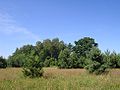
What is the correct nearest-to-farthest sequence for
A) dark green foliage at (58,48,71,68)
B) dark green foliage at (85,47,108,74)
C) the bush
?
the bush < dark green foliage at (85,47,108,74) < dark green foliage at (58,48,71,68)

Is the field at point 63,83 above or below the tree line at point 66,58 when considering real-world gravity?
below

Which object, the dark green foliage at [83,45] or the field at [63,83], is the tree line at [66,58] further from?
the field at [63,83]

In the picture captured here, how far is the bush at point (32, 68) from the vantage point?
26.0m

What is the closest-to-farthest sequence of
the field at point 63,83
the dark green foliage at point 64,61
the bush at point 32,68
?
the field at point 63,83, the bush at point 32,68, the dark green foliage at point 64,61

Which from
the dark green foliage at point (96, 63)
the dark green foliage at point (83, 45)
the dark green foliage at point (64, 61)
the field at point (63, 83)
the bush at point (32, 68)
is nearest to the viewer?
the field at point (63, 83)

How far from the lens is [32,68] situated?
85.5ft

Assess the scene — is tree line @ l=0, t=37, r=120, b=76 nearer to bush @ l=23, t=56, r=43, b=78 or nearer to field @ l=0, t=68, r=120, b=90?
bush @ l=23, t=56, r=43, b=78

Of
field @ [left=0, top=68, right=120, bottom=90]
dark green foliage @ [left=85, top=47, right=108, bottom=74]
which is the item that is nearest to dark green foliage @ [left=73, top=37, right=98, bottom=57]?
dark green foliage @ [left=85, top=47, right=108, bottom=74]

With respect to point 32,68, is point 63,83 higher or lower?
lower

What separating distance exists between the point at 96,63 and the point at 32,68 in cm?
890

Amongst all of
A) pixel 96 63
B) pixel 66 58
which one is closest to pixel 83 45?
pixel 66 58

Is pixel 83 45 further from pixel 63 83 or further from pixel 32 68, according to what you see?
pixel 63 83

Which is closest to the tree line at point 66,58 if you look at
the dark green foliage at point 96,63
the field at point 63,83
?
the dark green foliage at point 96,63

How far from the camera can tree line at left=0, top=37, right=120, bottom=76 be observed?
27.2m
